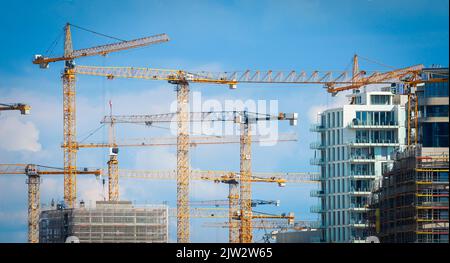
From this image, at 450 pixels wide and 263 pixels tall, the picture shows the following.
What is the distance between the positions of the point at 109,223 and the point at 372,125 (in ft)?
48.8

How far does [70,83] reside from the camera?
2030 cm

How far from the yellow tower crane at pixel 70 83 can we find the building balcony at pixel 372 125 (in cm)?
1337

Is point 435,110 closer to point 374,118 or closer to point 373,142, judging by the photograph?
point 373,142

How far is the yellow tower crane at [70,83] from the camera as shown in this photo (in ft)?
46.3

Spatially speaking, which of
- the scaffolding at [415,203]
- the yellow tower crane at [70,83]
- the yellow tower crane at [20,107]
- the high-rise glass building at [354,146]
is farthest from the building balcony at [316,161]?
the yellow tower crane at [20,107]

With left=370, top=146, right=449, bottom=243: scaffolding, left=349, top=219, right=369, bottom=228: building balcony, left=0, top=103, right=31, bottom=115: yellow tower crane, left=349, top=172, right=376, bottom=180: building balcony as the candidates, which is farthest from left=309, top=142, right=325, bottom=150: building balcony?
left=0, top=103, right=31, bottom=115: yellow tower crane

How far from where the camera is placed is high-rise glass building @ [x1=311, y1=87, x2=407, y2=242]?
3562cm

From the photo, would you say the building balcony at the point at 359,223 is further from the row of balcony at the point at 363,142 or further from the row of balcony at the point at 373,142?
the row of balcony at the point at 373,142

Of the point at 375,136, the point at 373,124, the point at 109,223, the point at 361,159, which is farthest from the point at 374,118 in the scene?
the point at 109,223

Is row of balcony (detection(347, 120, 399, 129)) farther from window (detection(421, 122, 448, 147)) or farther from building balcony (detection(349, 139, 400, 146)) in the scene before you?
window (detection(421, 122, 448, 147))

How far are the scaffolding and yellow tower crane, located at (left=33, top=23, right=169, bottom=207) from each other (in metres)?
7.69

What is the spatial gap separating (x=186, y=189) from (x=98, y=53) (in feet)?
69.0

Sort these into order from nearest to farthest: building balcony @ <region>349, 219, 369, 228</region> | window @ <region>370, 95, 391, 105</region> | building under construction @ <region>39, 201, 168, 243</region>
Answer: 1. building under construction @ <region>39, 201, 168, 243</region>
2. building balcony @ <region>349, 219, 369, 228</region>
3. window @ <region>370, 95, 391, 105</region>
